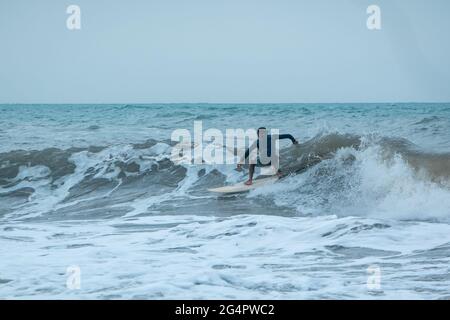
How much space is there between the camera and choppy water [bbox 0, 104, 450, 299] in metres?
6.41

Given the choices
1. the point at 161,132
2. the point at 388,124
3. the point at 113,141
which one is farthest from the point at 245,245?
the point at 388,124

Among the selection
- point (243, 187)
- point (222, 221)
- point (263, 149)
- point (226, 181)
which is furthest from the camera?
point (226, 181)

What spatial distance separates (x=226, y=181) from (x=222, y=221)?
198 inches

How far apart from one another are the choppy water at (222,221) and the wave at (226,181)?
0.04 m

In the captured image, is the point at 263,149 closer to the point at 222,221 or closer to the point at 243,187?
the point at 243,187

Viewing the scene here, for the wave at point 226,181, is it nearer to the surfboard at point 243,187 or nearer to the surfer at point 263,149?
the surfboard at point 243,187

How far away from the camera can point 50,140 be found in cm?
2148

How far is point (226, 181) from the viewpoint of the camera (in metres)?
15.1

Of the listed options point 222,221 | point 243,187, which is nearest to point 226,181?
point 243,187

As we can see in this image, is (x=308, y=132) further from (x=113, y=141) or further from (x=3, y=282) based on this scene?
(x=3, y=282)

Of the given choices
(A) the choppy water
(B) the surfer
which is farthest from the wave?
(B) the surfer

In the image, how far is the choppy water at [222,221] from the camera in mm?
6410

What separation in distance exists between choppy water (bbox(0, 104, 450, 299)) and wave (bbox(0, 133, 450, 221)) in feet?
0.15
